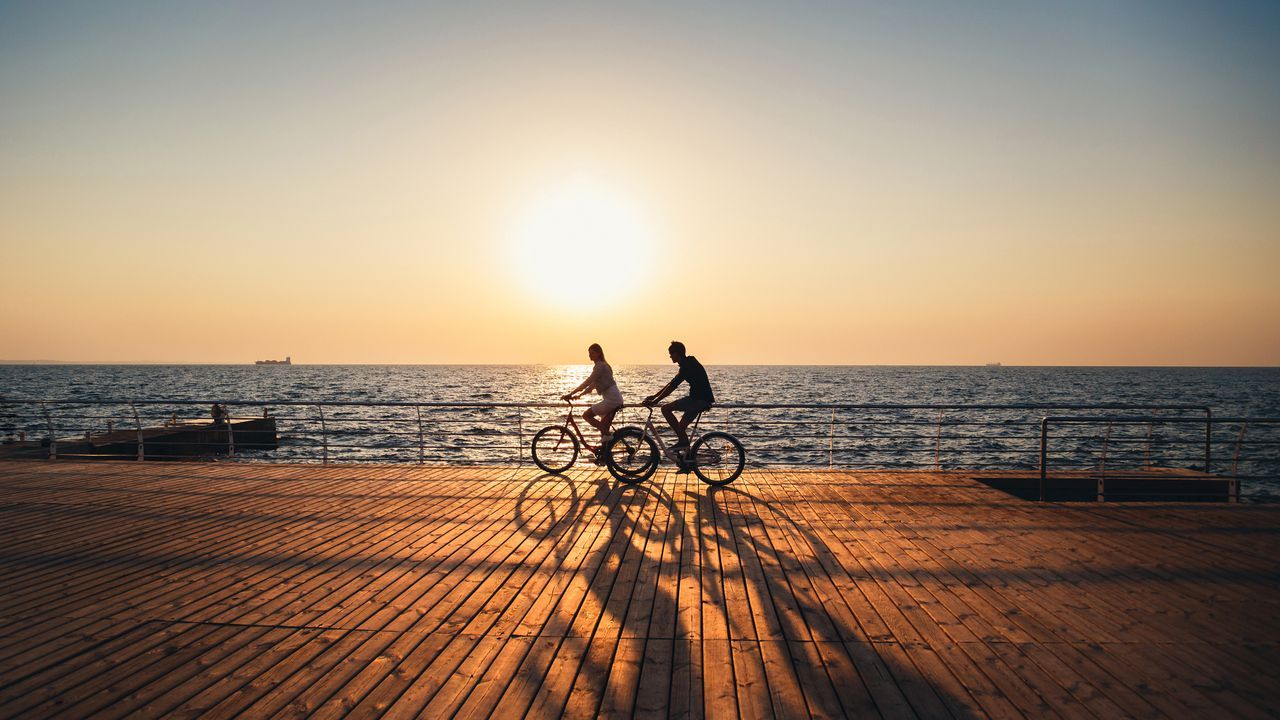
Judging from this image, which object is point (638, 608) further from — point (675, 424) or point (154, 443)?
point (154, 443)

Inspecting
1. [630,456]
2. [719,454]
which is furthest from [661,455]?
[719,454]

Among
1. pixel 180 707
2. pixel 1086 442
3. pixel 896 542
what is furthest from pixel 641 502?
pixel 1086 442

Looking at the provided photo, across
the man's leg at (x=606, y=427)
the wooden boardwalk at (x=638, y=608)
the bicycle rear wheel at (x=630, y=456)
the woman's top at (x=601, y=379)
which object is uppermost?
the woman's top at (x=601, y=379)

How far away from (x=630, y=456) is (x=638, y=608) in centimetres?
486

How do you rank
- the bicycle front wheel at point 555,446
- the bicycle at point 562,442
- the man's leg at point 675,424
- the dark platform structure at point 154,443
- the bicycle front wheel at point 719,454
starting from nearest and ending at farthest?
the man's leg at point 675,424, the bicycle front wheel at point 719,454, the bicycle at point 562,442, the bicycle front wheel at point 555,446, the dark platform structure at point 154,443

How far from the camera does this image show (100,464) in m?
11.9

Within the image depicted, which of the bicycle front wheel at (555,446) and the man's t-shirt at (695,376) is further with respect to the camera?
the bicycle front wheel at (555,446)

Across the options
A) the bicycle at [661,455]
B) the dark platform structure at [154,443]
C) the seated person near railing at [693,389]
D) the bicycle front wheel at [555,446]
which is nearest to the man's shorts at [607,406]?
the bicycle at [661,455]

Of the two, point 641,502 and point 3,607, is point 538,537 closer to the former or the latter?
point 641,502

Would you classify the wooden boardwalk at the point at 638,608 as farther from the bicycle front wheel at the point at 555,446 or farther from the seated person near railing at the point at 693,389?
the bicycle front wheel at the point at 555,446

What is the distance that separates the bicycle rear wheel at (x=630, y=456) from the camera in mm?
9312

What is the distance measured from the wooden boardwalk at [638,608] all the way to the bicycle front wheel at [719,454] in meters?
0.88

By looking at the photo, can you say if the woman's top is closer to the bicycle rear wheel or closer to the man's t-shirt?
the bicycle rear wheel

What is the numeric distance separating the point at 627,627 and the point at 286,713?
1947 mm
